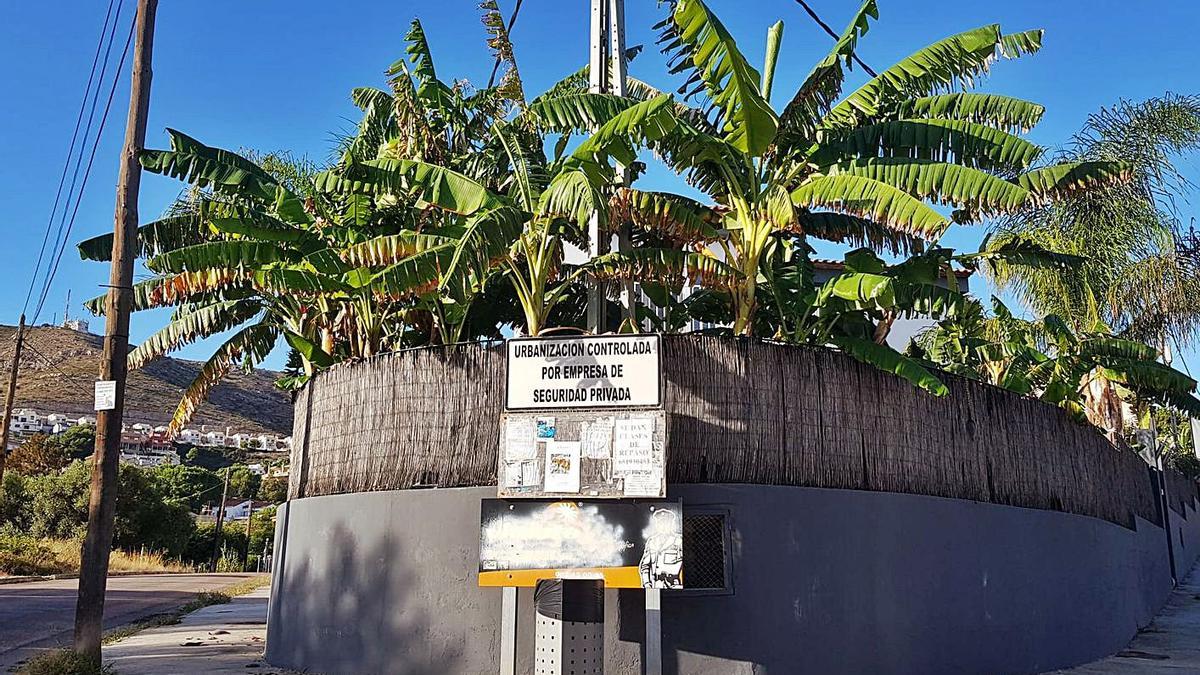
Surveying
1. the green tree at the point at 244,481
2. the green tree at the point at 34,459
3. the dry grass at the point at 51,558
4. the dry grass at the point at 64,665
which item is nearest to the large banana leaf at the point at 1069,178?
the dry grass at the point at 64,665

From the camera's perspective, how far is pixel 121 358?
33.8 ft

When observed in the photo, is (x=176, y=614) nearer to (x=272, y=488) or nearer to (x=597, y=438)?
(x=597, y=438)

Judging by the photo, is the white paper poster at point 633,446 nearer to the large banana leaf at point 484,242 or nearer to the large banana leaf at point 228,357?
the large banana leaf at point 484,242

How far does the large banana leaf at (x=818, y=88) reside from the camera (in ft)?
36.0

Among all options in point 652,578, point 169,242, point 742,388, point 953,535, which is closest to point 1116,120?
point 953,535

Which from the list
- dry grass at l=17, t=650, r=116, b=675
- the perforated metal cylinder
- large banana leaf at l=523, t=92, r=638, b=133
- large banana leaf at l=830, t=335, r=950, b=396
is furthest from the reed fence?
dry grass at l=17, t=650, r=116, b=675

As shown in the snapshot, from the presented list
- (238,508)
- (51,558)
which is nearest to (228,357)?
(51,558)

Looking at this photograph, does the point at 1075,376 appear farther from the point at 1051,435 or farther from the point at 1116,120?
the point at 1116,120

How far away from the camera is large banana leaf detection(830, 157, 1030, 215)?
10.1 meters

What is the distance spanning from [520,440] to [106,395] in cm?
439

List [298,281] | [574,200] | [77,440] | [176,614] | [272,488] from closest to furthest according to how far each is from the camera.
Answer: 1. [574,200]
2. [298,281]
3. [176,614]
4. [77,440]
5. [272,488]

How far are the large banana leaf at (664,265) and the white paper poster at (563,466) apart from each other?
2369mm

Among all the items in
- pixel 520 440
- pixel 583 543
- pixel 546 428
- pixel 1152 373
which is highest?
pixel 1152 373

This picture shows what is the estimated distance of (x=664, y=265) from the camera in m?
10.7
